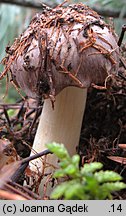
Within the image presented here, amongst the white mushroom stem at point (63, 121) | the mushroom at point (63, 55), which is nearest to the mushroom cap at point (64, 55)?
the mushroom at point (63, 55)

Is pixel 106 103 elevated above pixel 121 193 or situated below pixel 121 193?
above

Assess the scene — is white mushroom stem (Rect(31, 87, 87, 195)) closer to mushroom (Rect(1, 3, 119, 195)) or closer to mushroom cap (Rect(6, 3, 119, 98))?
mushroom (Rect(1, 3, 119, 195))

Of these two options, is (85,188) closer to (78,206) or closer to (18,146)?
(78,206)

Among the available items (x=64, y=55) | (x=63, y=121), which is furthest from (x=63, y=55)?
(x=63, y=121)

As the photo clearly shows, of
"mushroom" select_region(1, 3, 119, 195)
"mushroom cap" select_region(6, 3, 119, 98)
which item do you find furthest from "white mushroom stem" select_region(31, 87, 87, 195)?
"mushroom cap" select_region(6, 3, 119, 98)

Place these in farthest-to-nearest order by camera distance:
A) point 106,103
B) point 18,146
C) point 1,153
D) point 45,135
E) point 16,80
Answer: point 106,103 → point 18,146 → point 45,135 → point 16,80 → point 1,153

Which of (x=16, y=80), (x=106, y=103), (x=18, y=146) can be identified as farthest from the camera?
(x=106, y=103)

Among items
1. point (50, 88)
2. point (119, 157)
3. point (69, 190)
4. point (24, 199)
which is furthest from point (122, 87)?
point (69, 190)
